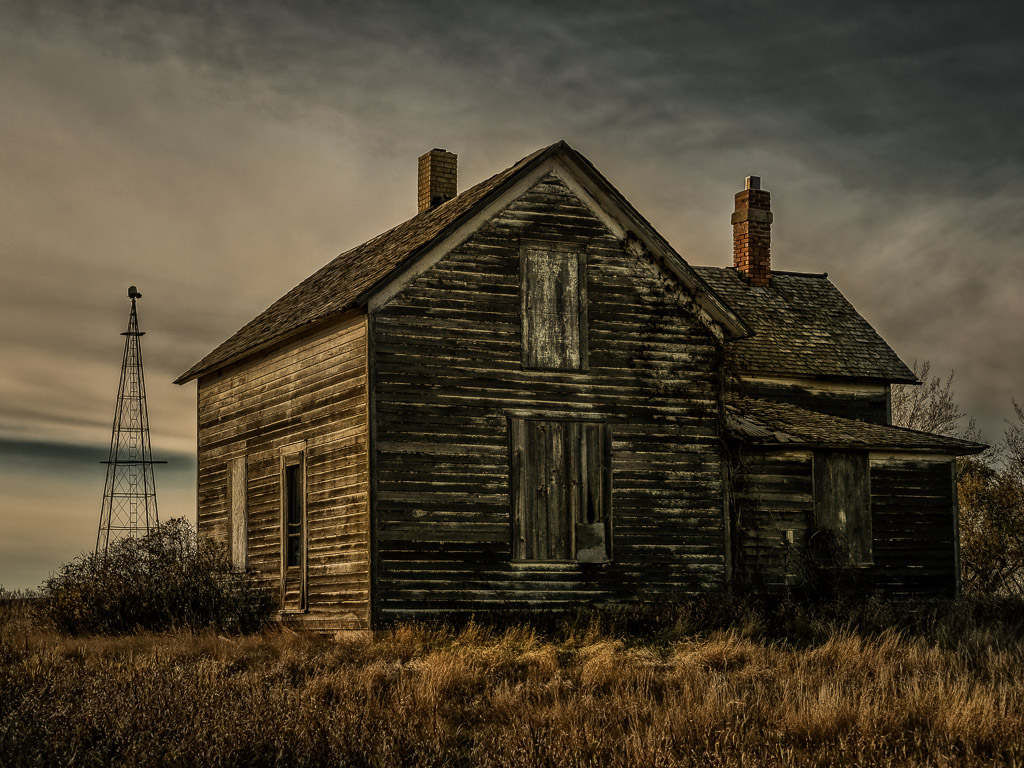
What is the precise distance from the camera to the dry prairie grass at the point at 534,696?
31.9 feet

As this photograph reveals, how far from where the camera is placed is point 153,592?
2061 centimetres

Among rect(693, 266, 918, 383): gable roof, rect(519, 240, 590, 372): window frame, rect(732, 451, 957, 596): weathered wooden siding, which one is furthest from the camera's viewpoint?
rect(693, 266, 918, 383): gable roof

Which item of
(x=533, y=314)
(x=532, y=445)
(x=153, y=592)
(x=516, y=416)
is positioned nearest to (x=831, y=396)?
(x=533, y=314)

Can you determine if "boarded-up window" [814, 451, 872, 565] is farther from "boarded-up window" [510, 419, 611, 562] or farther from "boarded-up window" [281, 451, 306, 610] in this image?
"boarded-up window" [281, 451, 306, 610]

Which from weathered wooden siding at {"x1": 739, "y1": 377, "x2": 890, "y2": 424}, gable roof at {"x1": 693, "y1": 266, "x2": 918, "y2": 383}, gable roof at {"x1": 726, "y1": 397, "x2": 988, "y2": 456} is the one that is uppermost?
gable roof at {"x1": 693, "y1": 266, "x2": 918, "y2": 383}

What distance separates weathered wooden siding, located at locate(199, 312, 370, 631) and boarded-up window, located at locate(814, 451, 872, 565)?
814cm

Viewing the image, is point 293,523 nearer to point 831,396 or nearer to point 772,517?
point 772,517

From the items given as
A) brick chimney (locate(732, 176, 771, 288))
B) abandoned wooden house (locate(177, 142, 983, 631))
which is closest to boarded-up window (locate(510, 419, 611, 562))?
abandoned wooden house (locate(177, 142, 983, 631))

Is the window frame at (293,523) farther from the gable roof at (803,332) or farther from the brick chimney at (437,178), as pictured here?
the gable roof at (803,332)

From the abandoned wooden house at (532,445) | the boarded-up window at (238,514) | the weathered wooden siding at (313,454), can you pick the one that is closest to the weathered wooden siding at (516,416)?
the abandoned wooden house at (532,445)

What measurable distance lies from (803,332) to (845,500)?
650 cm

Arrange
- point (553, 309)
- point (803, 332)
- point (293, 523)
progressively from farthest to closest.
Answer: point (803, 332), point (293, 523), point (553, 309)

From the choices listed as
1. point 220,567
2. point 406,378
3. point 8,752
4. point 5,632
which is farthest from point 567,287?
point 8,752

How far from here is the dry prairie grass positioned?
9734mm
